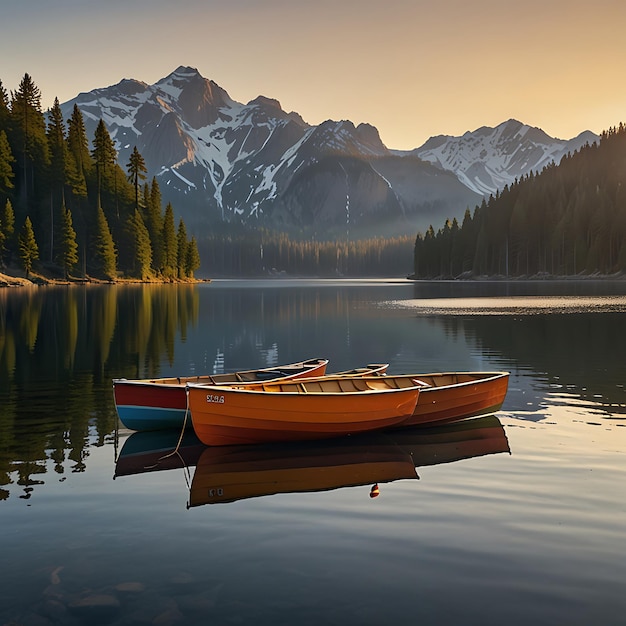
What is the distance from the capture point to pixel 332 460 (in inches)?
742

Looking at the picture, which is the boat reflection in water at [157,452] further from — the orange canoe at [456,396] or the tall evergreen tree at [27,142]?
the tall evergreen tree at [27,142]

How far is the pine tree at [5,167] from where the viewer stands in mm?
117125

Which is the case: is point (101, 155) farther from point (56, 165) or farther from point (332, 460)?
point (332, 460)

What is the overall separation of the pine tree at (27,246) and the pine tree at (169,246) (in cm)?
4168

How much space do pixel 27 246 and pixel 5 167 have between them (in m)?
16.3

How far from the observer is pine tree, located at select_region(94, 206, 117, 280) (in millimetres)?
130750

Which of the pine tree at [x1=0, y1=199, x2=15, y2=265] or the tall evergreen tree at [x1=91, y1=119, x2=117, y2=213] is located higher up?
the tall evergreen tree at [x1=91, y1=119, x2=117, y2=213]

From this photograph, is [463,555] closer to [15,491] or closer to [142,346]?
[15,491]

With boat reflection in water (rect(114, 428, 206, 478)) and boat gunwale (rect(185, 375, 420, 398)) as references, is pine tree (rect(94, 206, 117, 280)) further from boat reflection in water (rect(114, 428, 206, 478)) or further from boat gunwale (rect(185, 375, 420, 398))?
boat gunwale (rect(185, 375, 420, 398))

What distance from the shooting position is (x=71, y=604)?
389 inches

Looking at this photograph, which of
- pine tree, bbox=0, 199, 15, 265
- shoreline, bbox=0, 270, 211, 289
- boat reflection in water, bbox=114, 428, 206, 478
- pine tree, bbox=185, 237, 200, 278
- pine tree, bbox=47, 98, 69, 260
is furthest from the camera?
pine tree, bbox=185, 237, 200, 278

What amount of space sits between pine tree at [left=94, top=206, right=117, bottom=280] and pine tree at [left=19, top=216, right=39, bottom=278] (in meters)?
15.8

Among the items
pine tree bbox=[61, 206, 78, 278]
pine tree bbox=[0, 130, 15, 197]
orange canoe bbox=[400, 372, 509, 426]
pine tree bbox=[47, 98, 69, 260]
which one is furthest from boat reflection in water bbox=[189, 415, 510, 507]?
pine tree bbox=[47, 98, 69, 260]

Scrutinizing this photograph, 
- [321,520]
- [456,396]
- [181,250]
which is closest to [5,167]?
[181,250]
